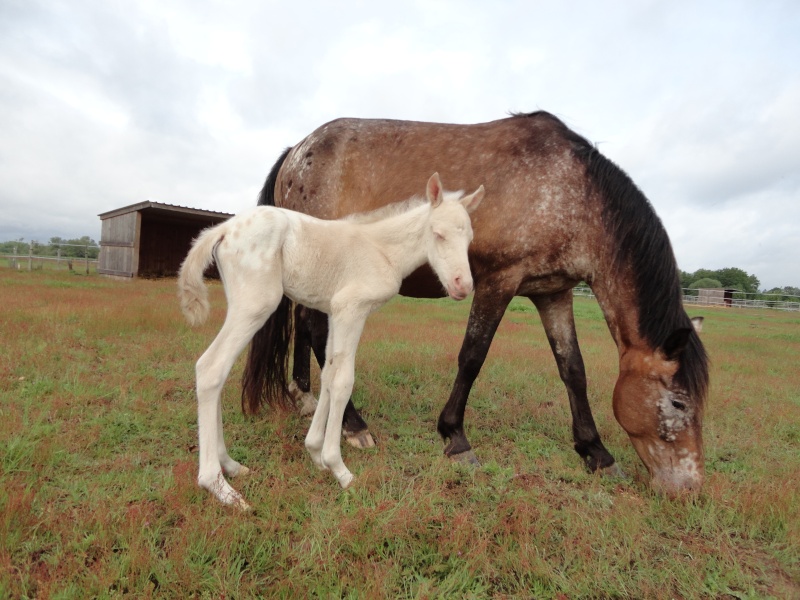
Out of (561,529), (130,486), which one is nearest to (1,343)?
(130,486)

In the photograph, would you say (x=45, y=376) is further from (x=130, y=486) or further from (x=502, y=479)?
(x=502, y=479)

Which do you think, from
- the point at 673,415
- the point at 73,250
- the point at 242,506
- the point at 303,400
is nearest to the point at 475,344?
the point at 673,415

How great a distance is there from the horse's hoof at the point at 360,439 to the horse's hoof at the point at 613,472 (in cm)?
197

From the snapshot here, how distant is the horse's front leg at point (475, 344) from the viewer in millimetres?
3896

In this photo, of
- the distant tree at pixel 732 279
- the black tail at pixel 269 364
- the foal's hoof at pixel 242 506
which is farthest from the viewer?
the distant tree at pixel 732 279

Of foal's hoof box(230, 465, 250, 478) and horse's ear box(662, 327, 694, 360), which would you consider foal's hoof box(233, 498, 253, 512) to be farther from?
horse's ear box(662, 327, 694, 360)

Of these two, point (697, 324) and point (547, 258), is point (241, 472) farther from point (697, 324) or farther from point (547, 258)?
point (697, 324)

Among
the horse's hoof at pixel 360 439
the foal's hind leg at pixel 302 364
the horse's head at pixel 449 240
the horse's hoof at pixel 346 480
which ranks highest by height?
the horse's head at pixel 449 240

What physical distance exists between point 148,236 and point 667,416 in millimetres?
24416

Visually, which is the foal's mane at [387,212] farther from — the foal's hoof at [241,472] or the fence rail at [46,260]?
the fence rail at [46,260]

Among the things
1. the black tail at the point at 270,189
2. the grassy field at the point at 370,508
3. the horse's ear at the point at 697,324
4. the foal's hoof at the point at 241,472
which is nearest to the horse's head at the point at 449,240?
the grassy field at the point at 370,508

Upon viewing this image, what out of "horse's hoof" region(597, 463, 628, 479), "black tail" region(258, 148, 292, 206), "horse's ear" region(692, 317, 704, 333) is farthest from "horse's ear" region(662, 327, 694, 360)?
"black tail" region(258, 148, 292, 206)

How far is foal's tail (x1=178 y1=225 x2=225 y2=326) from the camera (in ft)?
9.82

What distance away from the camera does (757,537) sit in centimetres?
284
